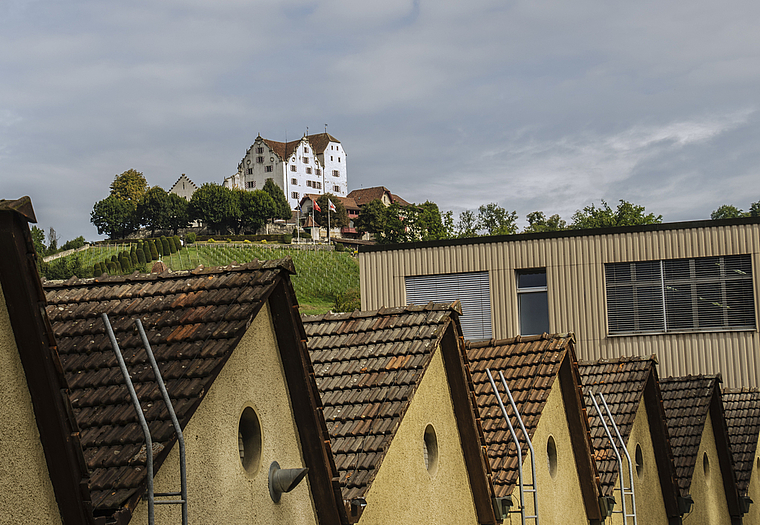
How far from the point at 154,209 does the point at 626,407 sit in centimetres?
12929

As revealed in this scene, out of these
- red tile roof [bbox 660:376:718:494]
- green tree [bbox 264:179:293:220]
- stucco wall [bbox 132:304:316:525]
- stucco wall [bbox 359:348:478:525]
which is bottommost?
red tile roof [bbox 660:376:718:494]

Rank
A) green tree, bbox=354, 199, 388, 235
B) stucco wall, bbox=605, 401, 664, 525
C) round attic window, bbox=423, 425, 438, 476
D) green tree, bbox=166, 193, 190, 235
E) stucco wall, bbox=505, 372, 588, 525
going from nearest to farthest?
round attic window, bbox=423, 425, 438, 476, stucco wall, bbox=505, 372, 588, 525, stucco wall, bbox=605, 401, 664, 525, green tree, bbox=166, 193, 190, 235, green tree, bbox=354, 199, 388, 235

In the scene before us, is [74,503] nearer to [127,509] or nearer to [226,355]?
[127,509]

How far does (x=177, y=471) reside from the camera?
20.0 ft

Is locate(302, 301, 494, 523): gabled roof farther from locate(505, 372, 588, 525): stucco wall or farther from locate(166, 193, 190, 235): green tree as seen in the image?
locate(166, 193, 190, 235): green tree

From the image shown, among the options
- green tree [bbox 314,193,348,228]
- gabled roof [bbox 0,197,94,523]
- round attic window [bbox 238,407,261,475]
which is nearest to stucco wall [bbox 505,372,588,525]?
round attic window [bbox 238,407,261,475]

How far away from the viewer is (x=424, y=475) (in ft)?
33.7

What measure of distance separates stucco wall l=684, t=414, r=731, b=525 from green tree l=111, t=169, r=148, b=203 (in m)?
134

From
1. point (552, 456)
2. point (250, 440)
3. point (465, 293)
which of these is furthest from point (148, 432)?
point (465, 293)

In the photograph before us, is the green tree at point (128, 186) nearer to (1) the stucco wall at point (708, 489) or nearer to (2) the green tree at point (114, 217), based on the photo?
(2) the green tree at point (114, 217)

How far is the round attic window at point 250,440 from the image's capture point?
23.8 ft

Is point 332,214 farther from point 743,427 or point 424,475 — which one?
point 424,475

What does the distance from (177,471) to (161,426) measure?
1.48 feet

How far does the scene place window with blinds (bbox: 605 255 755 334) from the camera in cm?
2495
